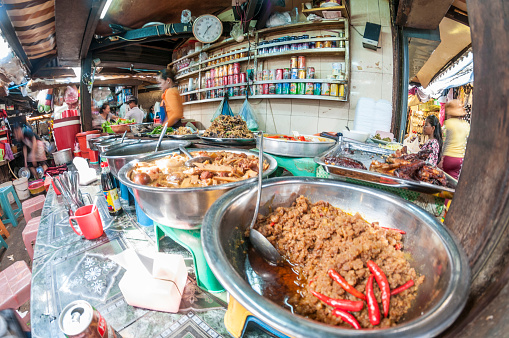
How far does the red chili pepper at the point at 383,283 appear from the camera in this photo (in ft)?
2.11

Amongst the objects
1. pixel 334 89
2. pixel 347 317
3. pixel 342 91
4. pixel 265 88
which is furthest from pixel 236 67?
pixel 347 317

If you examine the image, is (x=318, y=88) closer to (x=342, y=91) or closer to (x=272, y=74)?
(x=342, y=91)

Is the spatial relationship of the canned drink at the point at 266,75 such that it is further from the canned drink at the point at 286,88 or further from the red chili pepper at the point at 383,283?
the red chili pepper at the point at 383,283

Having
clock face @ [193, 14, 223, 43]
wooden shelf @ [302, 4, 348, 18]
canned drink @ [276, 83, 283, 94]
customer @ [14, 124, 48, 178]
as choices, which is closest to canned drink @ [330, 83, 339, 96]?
canned drink @ [276, 83, 283, 94]

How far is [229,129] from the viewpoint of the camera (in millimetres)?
3023

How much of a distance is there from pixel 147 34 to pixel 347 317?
6.96m

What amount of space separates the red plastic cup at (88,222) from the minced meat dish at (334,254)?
5.11 ft

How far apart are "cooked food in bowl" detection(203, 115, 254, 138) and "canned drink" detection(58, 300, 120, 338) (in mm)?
2254

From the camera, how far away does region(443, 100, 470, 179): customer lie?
392cm

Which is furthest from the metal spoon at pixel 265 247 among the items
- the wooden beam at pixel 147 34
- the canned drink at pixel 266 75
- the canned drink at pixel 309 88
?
the wooden beam at pixel 147 34

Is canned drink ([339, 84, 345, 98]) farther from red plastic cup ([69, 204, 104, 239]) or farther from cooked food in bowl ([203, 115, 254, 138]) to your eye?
red plastic cup ([69, 204, 104, 239])

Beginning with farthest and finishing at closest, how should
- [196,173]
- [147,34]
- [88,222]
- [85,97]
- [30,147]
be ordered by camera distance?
[30,147], [85,97], [147,34], [88,222], [196,173]

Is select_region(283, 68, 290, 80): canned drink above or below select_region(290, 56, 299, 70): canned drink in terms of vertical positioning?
below

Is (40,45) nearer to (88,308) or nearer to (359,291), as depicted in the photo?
(88,308)
